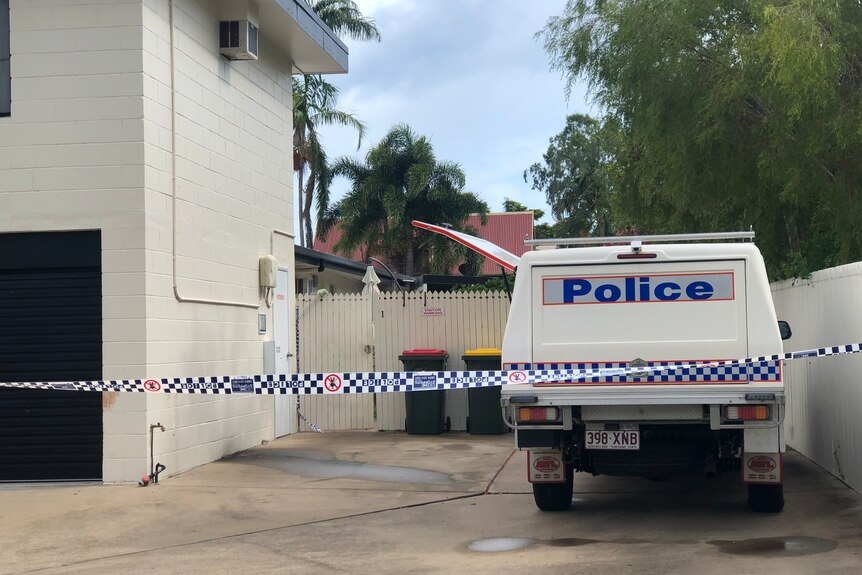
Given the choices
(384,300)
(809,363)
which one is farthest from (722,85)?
(384,300)

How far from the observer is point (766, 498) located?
8484 millimetres

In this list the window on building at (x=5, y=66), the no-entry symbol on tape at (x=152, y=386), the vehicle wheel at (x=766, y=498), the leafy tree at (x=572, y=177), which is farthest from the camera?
the leafy tree at (x=572, y=177)

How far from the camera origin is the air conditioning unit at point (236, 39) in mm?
12969

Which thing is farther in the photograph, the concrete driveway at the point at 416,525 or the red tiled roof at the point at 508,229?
the red tiled roof at the point at 508,229

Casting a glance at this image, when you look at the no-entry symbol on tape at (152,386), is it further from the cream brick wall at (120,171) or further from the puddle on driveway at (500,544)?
the puddle on driveway at (500,544)

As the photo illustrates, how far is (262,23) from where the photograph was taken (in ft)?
45.9

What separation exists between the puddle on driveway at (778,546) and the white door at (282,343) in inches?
340

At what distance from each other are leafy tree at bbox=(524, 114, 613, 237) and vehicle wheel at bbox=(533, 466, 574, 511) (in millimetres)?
46292

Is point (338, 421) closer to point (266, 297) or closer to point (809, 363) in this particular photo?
point (266, 297)

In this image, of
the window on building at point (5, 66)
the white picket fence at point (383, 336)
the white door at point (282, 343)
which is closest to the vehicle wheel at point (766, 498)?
the white picket fence at point (383, 336)

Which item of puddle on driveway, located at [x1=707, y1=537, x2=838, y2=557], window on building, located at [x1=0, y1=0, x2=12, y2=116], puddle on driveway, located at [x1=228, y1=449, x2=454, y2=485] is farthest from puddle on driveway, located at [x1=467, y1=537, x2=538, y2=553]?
window on building, located at [x1=0, y1=0, x2=12, y2=116]

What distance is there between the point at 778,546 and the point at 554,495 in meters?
2.10

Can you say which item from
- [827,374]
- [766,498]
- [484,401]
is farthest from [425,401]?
[766,498]

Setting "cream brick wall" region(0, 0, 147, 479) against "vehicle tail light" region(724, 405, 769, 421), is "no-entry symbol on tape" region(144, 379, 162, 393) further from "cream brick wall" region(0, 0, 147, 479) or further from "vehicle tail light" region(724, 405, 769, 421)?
"vehicle tail light" region(724, 405, 769, 421)
